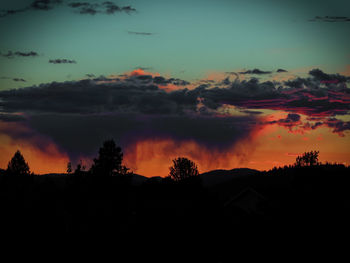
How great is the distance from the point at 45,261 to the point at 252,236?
1365 cm

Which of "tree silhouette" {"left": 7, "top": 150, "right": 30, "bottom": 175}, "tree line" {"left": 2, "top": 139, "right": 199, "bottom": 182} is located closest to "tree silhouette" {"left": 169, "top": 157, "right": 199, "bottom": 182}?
"tree line" {"left": 2, "top": 139, "right": 199, "bottom": 182}

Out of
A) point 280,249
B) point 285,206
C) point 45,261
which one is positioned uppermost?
point 285,206

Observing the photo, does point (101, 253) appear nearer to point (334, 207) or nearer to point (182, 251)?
point (182, 251)

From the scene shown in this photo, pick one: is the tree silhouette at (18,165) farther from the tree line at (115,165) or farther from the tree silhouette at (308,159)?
the tree silhouette at (308,159)

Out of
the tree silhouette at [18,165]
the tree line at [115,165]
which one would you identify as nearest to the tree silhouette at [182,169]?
the tree line at [115,165]

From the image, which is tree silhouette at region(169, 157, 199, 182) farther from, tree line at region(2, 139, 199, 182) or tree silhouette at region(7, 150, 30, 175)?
tree silhouette at region(7, 150, 30, 175)

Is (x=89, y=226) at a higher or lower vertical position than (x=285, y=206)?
lower

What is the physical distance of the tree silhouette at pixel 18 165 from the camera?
115875 mm

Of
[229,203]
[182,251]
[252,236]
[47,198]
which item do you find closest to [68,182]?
[229,203]

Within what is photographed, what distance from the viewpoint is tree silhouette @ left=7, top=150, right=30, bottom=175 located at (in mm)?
115875

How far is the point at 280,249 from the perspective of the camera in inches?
834

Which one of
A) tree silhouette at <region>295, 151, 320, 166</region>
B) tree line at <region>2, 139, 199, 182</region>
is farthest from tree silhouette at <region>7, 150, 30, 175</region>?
tree silhouette at <region>295, 151, 320, 166</region>

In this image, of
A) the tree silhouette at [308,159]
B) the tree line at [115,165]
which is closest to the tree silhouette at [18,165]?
the tree line at [115,165]

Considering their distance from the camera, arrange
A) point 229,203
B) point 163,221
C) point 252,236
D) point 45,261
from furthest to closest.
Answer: point 229,203 → point 163,221 → point 45,261 → point 252,236
